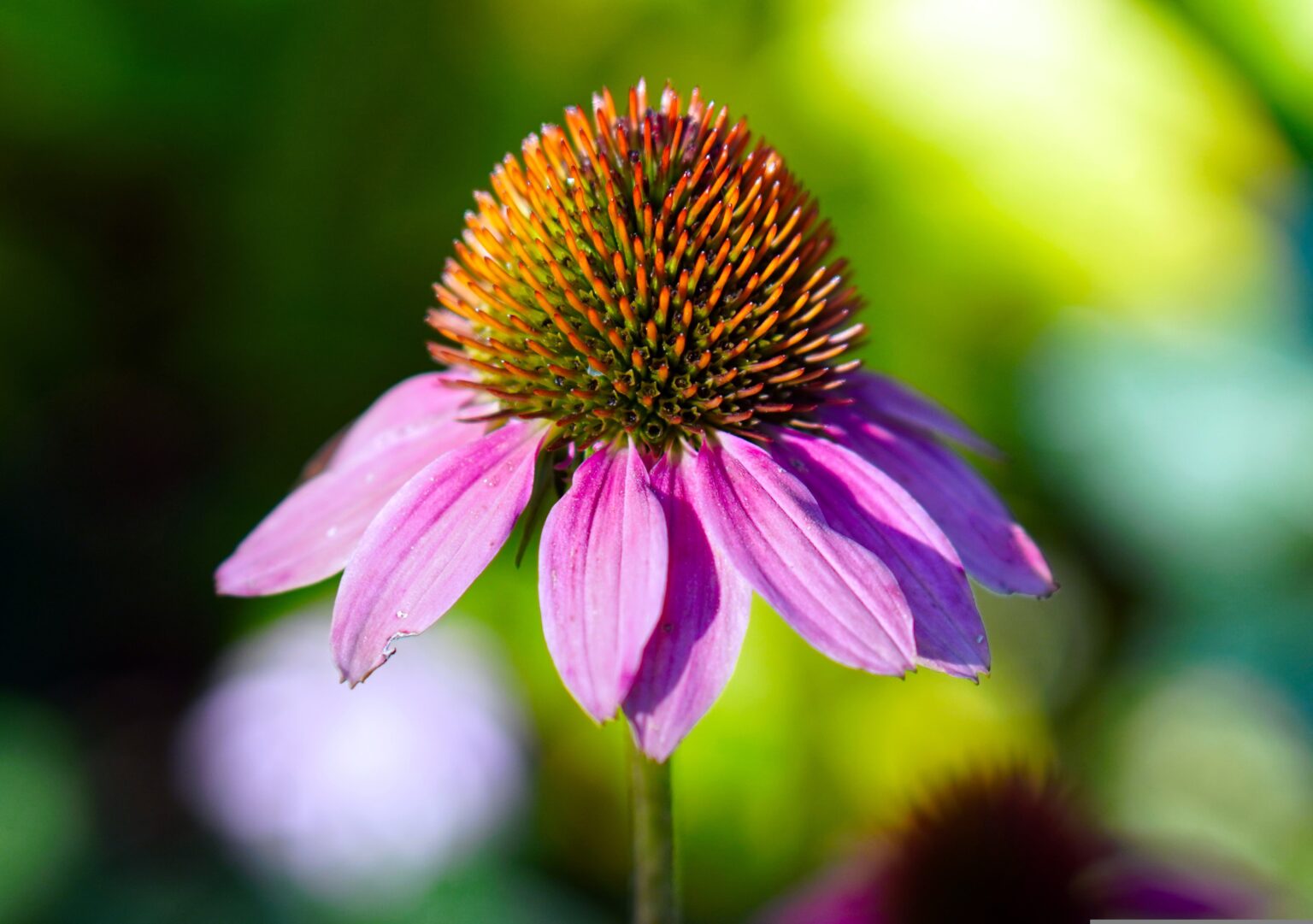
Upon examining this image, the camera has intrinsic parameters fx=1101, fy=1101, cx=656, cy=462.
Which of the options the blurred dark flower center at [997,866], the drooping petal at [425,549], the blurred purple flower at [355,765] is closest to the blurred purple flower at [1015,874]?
the blurred dark flower center at [997,866]

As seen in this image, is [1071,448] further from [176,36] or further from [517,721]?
[176,36]

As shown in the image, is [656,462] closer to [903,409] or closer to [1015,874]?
[903,409]

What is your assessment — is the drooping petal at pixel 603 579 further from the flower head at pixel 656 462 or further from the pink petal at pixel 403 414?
the pink petal at pixel 403 414

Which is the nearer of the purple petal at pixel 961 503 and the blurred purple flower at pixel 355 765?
the purple petal at pixel 961 503

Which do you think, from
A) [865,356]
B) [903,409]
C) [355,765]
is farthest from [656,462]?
[865,356]

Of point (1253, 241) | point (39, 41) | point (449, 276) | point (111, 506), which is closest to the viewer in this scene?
point (449, 276)

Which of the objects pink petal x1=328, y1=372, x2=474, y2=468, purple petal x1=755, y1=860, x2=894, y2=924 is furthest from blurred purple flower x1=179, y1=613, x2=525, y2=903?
pink petal x1=328, y1=372, x2=474, y2=468

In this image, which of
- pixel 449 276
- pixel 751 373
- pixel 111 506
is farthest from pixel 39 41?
pixel 751 373
